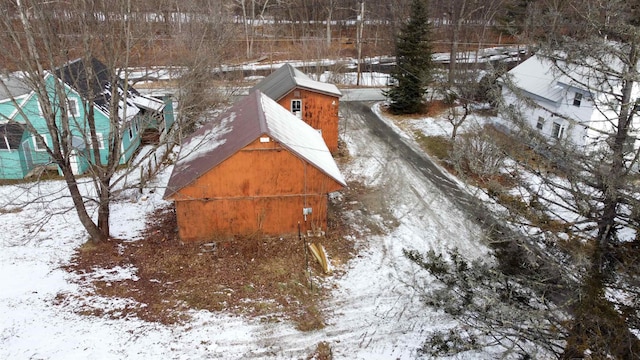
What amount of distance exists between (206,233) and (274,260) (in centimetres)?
290

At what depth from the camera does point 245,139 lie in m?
15.8

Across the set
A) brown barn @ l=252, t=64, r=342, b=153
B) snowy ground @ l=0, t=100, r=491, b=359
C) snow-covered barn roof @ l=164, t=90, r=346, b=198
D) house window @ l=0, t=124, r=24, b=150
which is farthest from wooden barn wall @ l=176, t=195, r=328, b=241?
house window @ l=0, t=124, r=24, b=150

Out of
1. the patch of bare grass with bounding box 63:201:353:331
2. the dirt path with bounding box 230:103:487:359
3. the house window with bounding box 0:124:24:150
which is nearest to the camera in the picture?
the dirt path with bounding box 230:103:487:359

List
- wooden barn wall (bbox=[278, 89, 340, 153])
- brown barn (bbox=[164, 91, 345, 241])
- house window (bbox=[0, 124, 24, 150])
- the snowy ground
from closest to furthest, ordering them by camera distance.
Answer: the snowy ground
brown barn (bbox=[164, 91, 345, 241])
house window (bbox=[0, 124, 24, 150])
wooden barn wall (bbox=[278, 89, 340, 153])

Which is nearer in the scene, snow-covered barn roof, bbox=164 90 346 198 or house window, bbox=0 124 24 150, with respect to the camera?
snow-covered barn roof, bbox=164 90 346 198

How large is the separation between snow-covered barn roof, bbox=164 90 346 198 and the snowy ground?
3340 millimetres

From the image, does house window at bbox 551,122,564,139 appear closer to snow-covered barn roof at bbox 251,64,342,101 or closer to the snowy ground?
the snowy ground

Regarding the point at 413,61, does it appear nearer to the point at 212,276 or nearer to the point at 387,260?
the point at 387,260

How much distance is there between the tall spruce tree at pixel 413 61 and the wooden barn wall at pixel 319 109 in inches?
399

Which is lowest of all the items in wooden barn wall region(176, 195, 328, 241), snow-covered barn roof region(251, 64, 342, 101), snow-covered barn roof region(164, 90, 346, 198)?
wooden barn wall region(176, 195, 328, 241)

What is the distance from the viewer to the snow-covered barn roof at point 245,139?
15.7 meters

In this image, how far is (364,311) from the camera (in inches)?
524

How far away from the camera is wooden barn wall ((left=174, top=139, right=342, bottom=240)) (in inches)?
618

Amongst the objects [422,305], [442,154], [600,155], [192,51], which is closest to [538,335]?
[600,155]
